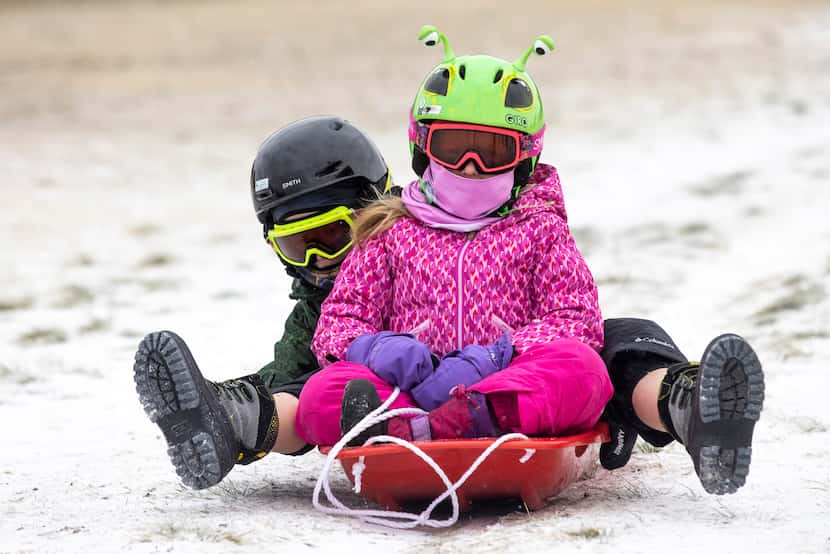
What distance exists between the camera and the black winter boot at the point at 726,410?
3.15m

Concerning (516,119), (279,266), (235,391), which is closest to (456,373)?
(235,391)

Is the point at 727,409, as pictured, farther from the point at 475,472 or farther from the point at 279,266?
the point at 279,266

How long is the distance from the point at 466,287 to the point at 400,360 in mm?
363

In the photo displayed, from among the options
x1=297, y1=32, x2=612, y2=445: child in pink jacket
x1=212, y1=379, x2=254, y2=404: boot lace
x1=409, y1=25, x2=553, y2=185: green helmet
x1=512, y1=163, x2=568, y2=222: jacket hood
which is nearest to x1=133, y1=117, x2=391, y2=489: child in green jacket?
x1=212, y1=379, x2=254, y2=404: boot lace

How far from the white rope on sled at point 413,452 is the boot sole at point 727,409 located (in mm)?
436

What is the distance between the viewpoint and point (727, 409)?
10.4 ft

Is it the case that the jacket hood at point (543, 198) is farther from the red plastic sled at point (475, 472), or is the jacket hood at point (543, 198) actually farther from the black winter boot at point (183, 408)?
the black winter boot at point (183, 408)

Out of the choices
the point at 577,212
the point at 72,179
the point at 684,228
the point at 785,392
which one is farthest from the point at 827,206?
the point at 72,179

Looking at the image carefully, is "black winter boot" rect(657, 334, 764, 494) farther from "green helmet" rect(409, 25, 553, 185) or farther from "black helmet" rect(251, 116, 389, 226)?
"black helmet" rect(251, 116, 389, 226)

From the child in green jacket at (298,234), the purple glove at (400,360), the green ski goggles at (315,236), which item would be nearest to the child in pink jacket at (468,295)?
the purple glove at (400,360)

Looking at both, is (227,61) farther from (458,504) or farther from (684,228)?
(458,504)

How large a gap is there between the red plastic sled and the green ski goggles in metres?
1.00

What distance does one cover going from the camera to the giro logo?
3.82 metres

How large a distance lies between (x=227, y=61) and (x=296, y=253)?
14.1 meters
